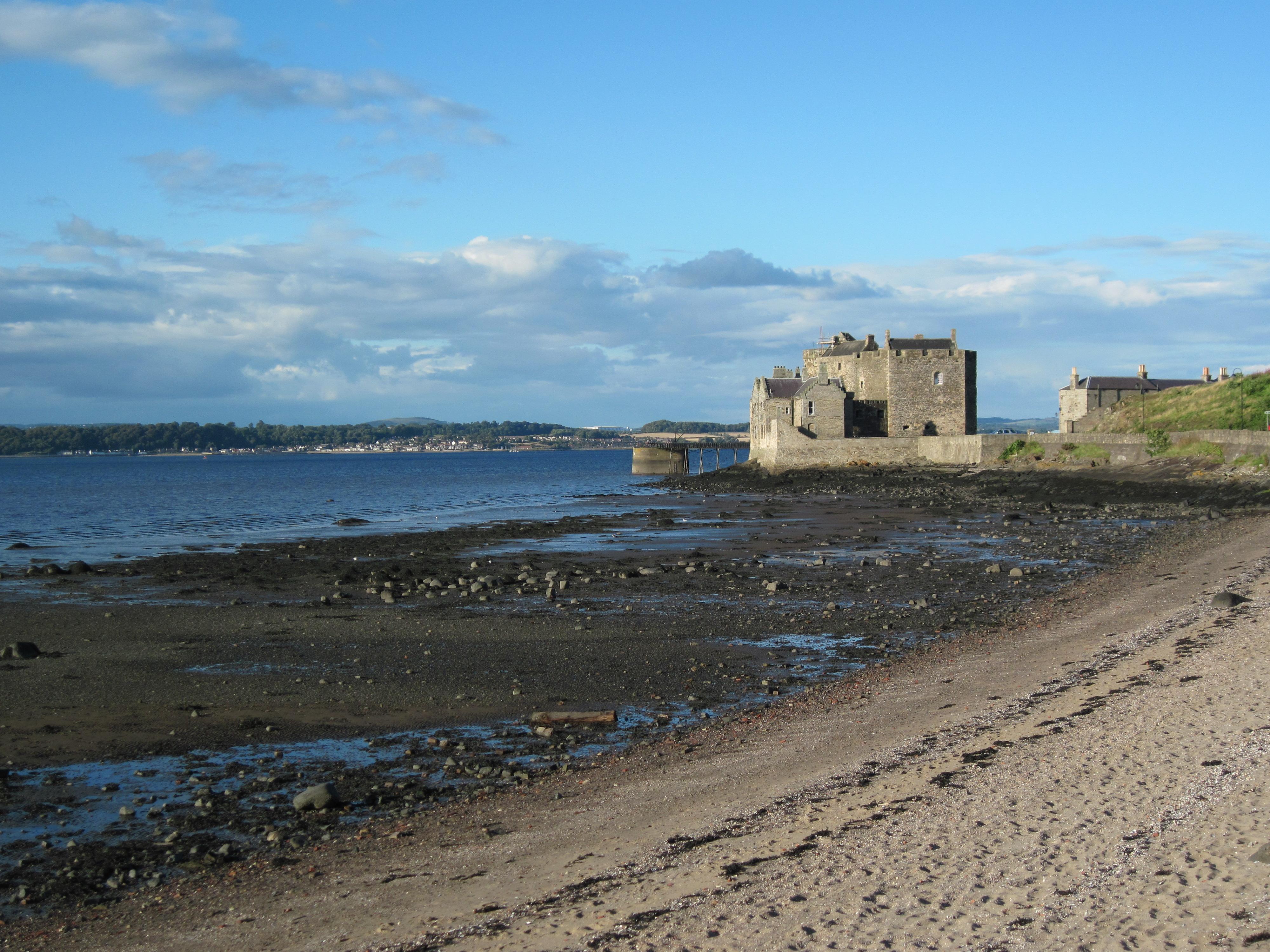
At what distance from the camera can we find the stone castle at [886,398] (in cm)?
6347

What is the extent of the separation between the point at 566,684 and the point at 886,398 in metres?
57.8

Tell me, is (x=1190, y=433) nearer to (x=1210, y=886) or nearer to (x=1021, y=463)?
(x=1021, y=463)

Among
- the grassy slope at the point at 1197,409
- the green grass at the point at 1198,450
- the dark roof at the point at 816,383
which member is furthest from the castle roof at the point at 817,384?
the green grass at the point at 1198,450

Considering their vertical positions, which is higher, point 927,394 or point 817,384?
point 817,384

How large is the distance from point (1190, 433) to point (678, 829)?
154 feet

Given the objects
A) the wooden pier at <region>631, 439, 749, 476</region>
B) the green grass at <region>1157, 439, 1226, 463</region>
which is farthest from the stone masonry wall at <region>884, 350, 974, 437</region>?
the wooden pier at <region>631, 439, 749, 476</region>

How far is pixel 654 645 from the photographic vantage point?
13367 mm

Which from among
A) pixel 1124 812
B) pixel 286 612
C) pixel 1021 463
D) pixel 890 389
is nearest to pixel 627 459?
pixel 890 389

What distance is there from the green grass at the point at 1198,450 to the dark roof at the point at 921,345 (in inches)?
851

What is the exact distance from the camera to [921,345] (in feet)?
220

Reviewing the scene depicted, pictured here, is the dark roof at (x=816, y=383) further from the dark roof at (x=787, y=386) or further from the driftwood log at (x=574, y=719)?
the driftwood log at (x=574, y=719)

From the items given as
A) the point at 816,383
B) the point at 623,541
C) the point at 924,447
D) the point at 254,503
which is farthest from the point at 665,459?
the point at 623,541

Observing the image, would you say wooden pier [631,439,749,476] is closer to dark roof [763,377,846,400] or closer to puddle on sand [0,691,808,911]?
dark roof [763,377,846,400]

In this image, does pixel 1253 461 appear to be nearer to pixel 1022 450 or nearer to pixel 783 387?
pixel 1022 450
